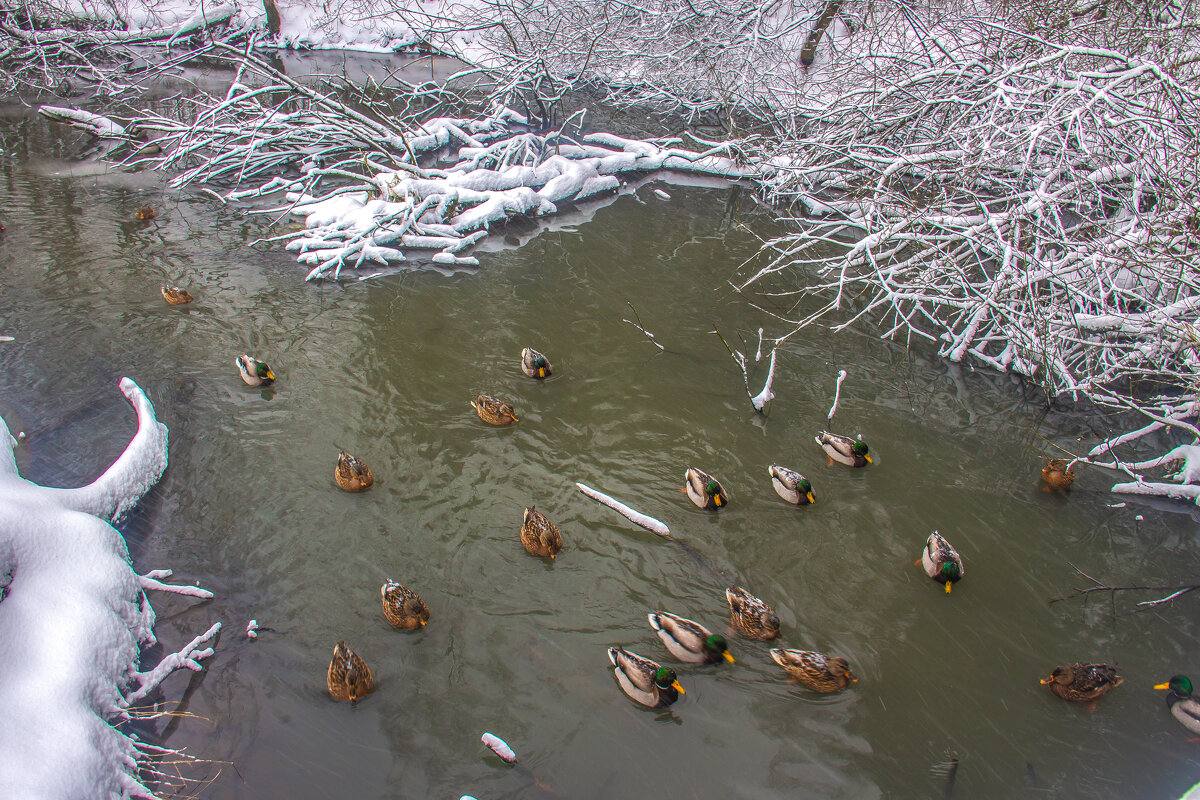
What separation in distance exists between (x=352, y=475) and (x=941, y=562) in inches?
175

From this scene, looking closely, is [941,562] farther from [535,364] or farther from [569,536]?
[535,364]

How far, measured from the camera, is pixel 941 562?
15.7 feet

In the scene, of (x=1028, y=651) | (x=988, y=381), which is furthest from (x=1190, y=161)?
(x=1028, y=651)

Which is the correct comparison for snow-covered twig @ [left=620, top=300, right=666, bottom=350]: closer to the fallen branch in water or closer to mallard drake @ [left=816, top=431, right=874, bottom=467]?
the fallen branch in water

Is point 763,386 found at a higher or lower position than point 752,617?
higher

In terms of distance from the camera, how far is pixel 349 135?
34.7 ft

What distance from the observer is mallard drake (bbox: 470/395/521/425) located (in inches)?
236

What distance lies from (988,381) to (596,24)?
1060 centimetres

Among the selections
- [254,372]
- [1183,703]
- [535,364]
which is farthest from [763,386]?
[254,372]

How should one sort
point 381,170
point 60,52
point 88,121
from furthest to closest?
point 60,52 → point 88,121 → point 381,170

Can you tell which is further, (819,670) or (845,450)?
(845,450)

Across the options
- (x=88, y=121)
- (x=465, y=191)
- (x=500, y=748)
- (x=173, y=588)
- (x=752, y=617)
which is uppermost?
(x=465, y=191)

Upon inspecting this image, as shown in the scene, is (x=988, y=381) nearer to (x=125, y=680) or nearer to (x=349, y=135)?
(x=125, y=680)

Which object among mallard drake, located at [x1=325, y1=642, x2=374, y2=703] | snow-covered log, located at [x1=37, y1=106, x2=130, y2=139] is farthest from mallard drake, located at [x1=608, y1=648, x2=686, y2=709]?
snow-covered log, located at [x1=37, y1=106, x2=130, y2=139]
